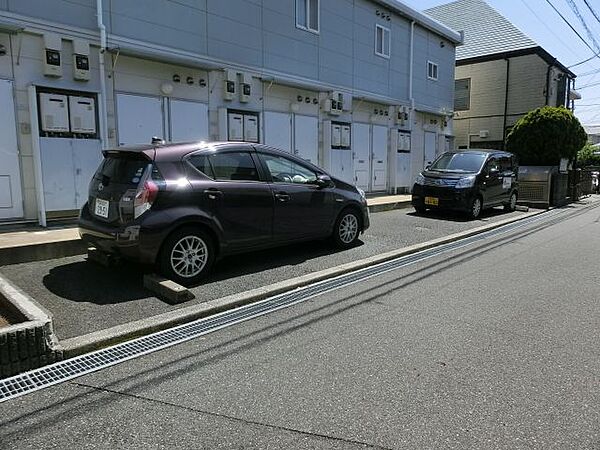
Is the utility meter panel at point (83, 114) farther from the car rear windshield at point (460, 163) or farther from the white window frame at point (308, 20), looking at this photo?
the car rear windshield at point (460, 163)

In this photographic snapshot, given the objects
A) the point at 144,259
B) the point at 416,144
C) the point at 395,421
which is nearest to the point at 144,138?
the point at 144,259

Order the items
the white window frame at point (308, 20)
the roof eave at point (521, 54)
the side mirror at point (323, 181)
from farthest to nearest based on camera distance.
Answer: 1. the roof eave at point (521, 54)
2. the white window frame at point (308, 20)
3. the side mirror at point (323, 181)

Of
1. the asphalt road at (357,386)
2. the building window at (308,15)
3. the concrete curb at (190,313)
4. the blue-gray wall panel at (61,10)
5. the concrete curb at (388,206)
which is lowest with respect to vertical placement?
the asphalt road at (357,386)

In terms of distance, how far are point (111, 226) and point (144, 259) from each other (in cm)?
53

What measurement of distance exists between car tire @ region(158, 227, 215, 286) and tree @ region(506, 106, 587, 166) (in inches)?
552

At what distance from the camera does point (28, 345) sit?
3295 millimetres

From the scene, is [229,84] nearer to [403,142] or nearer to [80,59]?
[80,59]

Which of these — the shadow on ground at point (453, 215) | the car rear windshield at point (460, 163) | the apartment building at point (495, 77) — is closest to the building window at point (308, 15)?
the car rear windshield at point (460, 163)

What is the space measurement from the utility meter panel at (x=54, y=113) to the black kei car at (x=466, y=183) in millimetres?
8005

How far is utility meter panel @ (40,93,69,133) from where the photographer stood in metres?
7.89

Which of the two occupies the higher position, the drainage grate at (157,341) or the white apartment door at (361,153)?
the white apartment door at (361,153)

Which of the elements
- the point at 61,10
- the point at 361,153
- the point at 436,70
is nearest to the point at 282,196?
the point at 61,10

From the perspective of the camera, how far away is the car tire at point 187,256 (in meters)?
5.01

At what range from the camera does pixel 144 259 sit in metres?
4.90
